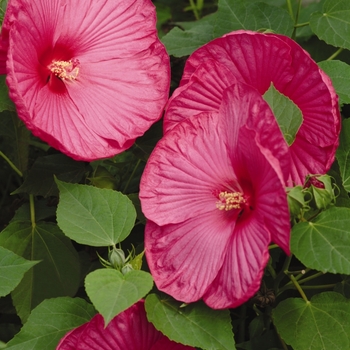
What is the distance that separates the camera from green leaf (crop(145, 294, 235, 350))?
1188 mm

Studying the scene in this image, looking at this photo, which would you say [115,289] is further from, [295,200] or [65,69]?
[65,69]

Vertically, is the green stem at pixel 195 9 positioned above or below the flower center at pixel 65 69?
below

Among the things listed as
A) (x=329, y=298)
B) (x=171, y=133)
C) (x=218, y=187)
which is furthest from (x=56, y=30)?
(x=329, y=298)

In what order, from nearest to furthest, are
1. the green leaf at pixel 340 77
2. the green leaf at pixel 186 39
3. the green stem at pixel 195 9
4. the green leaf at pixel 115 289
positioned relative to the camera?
the green leaf at pixel 115 289, the green leaf at pixel 340 77, the green leaf at pixel 186 39, the green stem at pixel 195 9

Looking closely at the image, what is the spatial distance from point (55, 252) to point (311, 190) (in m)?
0.56

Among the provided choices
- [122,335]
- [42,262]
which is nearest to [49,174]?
[42,262]

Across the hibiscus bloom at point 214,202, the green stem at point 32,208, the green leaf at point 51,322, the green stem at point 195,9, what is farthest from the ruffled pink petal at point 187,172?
the green stem at point 195,9

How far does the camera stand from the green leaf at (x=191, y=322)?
1.19 metres

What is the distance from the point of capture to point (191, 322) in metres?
1.22

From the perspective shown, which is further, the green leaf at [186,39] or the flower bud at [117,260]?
the green leaf at [186,39]

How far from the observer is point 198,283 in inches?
48.1

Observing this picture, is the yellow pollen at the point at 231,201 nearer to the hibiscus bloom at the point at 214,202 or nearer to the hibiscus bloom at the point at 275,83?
the hibiscus bloom at the point at 214,202

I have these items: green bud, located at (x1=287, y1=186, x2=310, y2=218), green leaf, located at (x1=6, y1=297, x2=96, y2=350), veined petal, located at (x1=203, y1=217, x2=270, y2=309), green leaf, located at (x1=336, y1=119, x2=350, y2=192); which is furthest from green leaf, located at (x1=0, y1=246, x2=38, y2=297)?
green leaf, located at (x1=336, y1=119, x2=350, y2=192)

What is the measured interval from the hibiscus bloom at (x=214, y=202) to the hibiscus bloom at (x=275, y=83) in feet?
0.20
